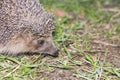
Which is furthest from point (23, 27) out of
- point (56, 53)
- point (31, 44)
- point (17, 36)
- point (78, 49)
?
point (78, 49)

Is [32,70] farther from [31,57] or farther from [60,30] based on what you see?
[60,30]

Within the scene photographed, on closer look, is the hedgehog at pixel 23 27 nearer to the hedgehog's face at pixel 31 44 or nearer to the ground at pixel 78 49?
the hedgehog's face at pixel 31 44

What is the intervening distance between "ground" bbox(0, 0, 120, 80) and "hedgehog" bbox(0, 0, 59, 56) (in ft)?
0.53

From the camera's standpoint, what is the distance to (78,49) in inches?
217

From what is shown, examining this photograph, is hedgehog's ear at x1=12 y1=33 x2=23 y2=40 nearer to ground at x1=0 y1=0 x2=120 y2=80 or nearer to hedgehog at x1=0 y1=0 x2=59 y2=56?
hedgehog at x1=0 y1=0 x2=59 y2=56

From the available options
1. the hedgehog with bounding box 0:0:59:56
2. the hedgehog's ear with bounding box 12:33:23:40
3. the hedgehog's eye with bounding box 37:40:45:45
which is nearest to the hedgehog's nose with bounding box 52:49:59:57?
the hedgehog with bounding box 0:0:59:56

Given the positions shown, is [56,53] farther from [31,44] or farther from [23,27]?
[23,27]

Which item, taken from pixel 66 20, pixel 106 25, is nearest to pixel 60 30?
pixel 66 20

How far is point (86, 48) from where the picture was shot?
220 inches

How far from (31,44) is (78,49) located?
2.53ft

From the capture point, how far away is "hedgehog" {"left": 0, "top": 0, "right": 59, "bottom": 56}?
4984 millimetres

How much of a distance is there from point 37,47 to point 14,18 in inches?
23.1

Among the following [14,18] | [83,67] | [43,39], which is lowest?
[83,67]

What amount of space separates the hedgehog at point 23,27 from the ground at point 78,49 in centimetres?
16
